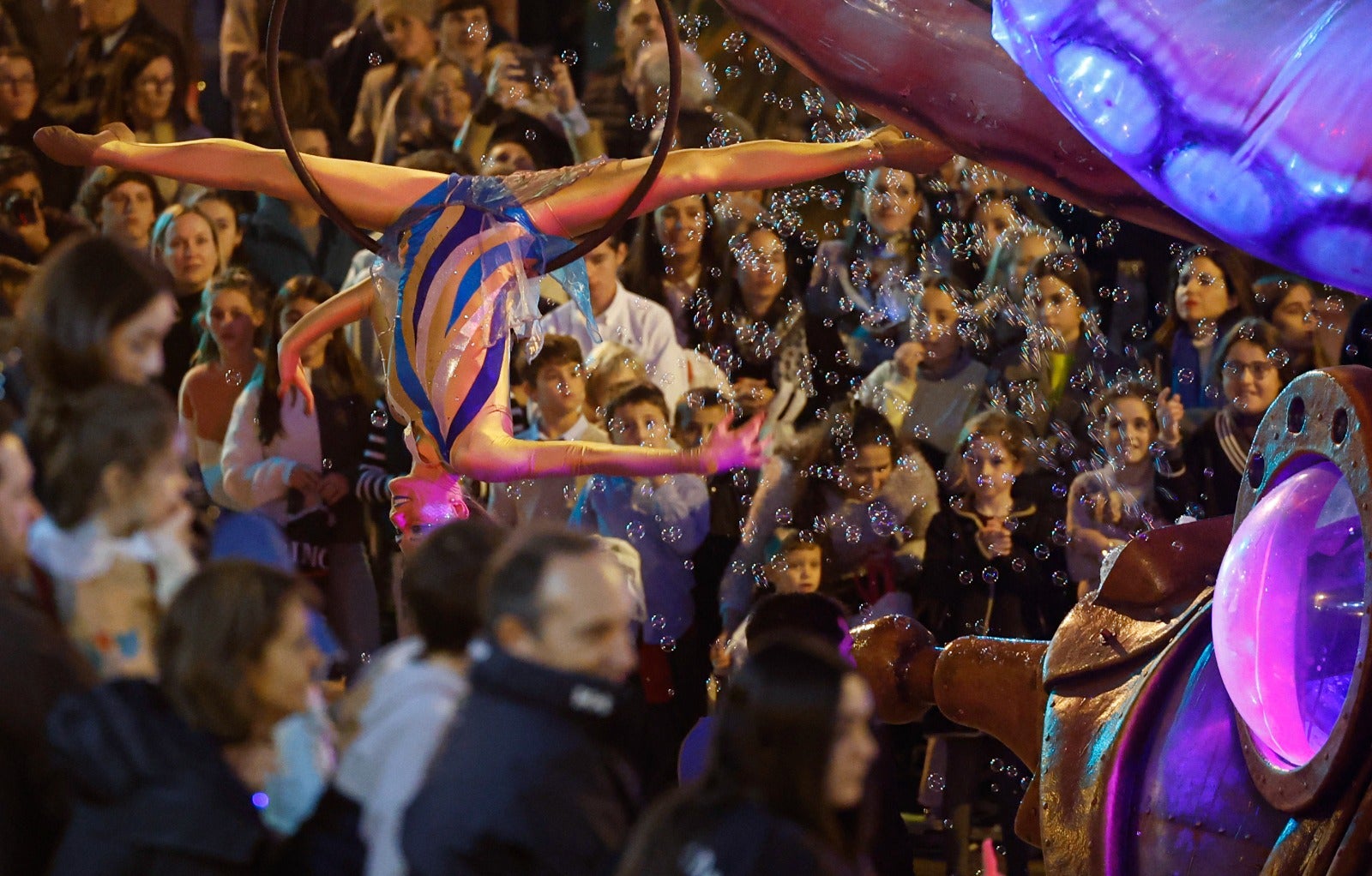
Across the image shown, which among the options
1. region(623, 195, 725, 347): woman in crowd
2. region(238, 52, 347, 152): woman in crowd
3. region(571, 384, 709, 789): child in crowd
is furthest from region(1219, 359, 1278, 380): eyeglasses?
region(238, 52, 347, 152): woman in crowd

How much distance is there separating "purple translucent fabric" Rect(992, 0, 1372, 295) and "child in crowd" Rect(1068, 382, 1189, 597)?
2.30 meters

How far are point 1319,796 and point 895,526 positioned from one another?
8.52ft

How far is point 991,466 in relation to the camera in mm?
4926

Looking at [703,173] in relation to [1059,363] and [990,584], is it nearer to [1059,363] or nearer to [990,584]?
[990,584]

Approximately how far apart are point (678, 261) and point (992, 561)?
1518 mm

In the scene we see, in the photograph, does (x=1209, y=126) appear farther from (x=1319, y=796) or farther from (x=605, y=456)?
(x=605, y=456)

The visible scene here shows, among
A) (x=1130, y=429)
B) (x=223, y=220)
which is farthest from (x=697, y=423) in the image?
(x=223, y=220)

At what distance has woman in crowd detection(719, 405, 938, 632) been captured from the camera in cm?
510

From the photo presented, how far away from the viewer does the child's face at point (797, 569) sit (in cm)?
498

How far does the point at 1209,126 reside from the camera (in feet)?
8.37

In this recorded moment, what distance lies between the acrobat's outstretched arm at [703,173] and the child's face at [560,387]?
1.76 metres

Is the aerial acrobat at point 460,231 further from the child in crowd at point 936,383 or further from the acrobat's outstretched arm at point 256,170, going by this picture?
the child in crowd at point 936,383

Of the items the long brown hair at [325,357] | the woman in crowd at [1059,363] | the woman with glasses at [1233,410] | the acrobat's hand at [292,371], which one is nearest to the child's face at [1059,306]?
the woman in crowd at [1059,363]

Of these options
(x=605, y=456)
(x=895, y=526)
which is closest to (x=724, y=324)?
(x=895, y=526)
